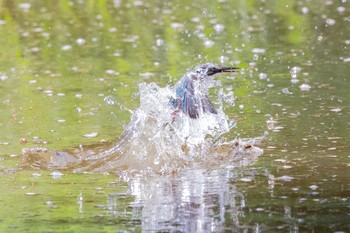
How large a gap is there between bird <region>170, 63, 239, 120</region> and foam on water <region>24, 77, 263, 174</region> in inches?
2.6

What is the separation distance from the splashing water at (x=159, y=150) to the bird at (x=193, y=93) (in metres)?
0.06

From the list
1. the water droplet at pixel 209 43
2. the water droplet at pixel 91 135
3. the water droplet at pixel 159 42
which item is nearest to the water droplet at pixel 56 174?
the water droplet at pixel 91 135

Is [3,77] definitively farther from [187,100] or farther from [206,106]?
[187,100]

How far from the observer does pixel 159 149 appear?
887 cm

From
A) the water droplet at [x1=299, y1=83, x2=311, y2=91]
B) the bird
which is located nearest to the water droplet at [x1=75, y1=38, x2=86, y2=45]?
the water droplet at [x1=299, y1=83, x2=311, y2=91]

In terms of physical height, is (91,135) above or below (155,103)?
below

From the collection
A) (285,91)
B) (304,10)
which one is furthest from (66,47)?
(285,91)

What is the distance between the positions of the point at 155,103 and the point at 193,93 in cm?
46

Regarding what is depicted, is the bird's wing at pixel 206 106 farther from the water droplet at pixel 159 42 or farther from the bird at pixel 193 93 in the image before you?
the water droplet at pixel 159 42

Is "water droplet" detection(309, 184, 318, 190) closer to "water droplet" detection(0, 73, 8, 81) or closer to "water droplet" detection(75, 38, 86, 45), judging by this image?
"water droplet" detection(0, 73, 8, 81)

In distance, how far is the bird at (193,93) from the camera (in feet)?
28.6

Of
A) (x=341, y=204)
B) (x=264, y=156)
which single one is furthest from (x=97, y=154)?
(x=341, y=204)

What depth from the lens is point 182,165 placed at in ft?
28.6

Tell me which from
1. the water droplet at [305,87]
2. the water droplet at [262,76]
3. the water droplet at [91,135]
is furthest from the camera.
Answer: the water droplet at [262,76]
